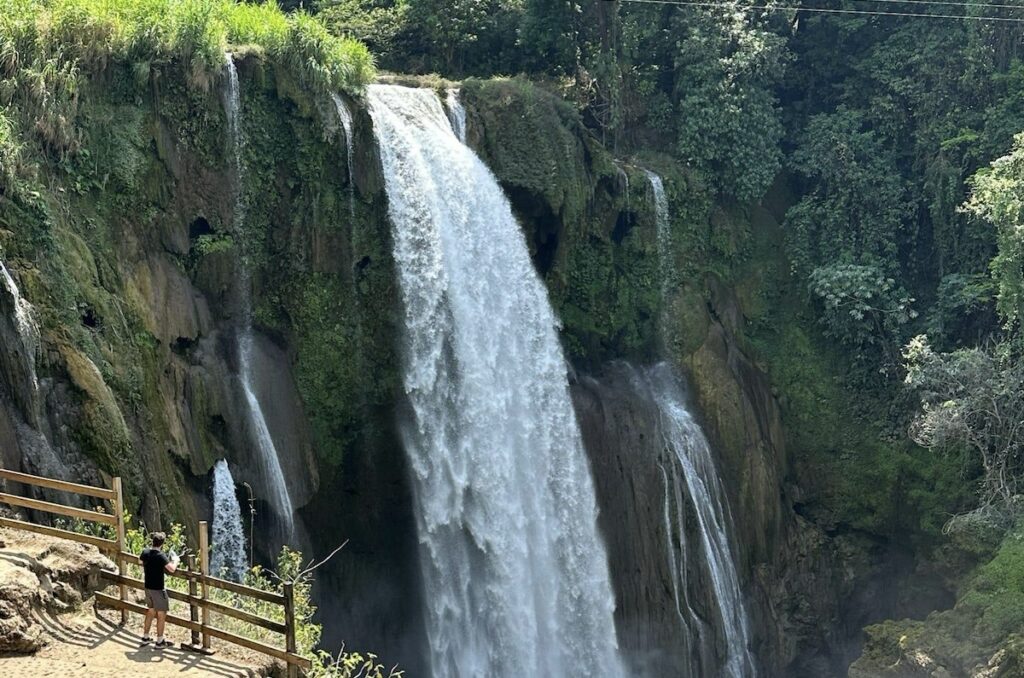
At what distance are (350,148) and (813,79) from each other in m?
→ 14.5

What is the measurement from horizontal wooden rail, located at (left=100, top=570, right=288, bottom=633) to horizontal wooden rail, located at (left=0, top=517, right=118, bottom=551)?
0.30 m

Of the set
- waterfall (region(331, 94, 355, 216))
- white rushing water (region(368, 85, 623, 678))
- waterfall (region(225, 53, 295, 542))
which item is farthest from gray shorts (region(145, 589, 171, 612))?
waterfall (region(331, 94, 355, 216))

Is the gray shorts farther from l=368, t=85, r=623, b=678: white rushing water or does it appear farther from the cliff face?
l=368, t=85, r=623, b=678: white rushing water

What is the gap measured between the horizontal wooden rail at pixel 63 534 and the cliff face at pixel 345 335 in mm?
1889

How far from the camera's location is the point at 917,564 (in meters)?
28.9

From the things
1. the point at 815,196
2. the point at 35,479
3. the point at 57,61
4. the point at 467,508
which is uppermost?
the point at 57,61

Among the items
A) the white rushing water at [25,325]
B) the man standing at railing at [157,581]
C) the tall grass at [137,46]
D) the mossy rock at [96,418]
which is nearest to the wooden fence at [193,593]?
the man standing at railing at [157,581]

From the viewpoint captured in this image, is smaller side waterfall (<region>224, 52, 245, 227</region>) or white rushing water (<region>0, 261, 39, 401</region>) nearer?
white rushing water (<region>0, 261, 39, 401</region>)

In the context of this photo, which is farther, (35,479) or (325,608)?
(325,608)

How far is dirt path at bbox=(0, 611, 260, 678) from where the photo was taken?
12578mm

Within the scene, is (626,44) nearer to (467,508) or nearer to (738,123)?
(738,123)

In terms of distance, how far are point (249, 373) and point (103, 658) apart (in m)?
9.76

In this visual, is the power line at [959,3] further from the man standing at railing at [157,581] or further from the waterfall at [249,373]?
the man standing at railing at [157,581]

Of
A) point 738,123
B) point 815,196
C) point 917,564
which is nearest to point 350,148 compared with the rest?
point 738,123
